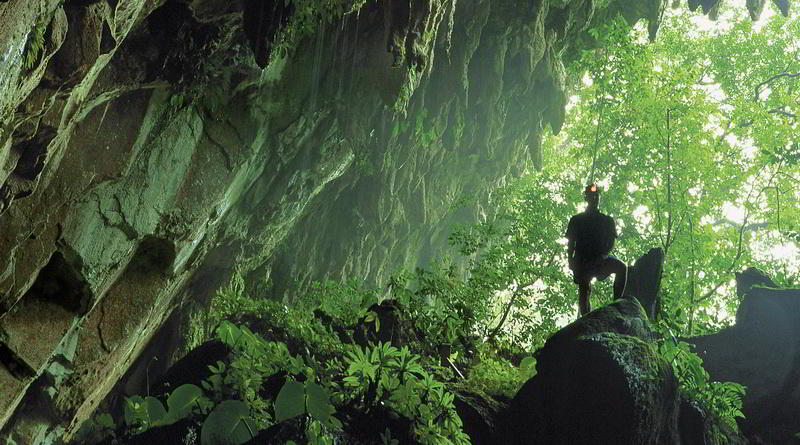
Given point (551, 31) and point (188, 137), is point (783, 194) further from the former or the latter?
point (188, 137)

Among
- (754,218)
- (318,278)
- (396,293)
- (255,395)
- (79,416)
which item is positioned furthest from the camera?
(754,218)

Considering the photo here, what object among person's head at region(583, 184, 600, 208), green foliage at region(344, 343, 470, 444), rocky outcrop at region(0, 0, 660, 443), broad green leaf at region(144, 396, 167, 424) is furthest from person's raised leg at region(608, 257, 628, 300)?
broad green leaf at region(144, 396, 167, 424)

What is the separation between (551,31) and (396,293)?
920 cm

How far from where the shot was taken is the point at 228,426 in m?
4.82

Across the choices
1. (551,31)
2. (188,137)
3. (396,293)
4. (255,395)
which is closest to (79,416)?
(188,137)

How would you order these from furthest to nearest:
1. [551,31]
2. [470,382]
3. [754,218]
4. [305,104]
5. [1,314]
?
[754,218] < [551,31] < [305,104] < [1,314] < [470,382]

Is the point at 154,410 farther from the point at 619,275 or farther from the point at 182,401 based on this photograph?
the point at 619,275

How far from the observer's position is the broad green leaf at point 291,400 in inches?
195

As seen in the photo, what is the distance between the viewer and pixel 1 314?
8391 mm

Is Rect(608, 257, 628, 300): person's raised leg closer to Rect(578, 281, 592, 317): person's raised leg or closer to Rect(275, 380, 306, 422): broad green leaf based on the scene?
Rect(578, 281, 592, 317): person's raised leg

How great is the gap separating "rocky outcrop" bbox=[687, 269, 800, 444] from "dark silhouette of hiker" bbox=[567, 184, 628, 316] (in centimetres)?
344

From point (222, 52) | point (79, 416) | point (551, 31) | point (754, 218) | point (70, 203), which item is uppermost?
point (754, 218)

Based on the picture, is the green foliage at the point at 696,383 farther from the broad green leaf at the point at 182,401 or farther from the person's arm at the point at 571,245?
the broad green leaf at the point at 182,401

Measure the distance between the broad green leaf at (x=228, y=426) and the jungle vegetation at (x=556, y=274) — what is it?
1cm
